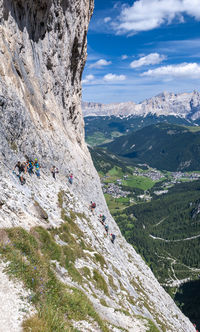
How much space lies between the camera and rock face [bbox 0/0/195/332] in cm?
2177

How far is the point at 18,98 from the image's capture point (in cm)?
2875

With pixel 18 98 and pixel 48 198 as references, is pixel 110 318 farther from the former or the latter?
pixel 18 98

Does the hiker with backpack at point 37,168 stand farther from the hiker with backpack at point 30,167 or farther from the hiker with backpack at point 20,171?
the hiker with backpack at point 20,171

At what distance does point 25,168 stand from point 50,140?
36.9 ft

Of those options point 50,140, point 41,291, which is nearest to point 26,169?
point 50,140

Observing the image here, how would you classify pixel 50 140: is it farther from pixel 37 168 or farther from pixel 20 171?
pixel 20 171

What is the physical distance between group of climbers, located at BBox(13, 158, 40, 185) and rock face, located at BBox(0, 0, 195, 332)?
0.75 meters

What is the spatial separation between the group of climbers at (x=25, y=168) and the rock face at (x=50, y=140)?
75cm

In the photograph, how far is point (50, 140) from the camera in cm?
3694

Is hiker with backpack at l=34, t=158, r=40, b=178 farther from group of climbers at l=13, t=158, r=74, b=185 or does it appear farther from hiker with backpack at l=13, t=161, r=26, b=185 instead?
hiker with backpack at l=13, t=161, r=26, b=185

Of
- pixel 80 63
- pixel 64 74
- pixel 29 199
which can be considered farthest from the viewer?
pixel 80 63

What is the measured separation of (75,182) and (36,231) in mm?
21210

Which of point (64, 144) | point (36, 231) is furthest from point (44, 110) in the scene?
point (36, 231)

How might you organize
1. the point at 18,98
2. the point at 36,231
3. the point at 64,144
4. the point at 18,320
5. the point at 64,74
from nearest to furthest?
the point at 18,320, the point at 36,231, the point at 18,98, the point at 64,144, the point at 64,74
